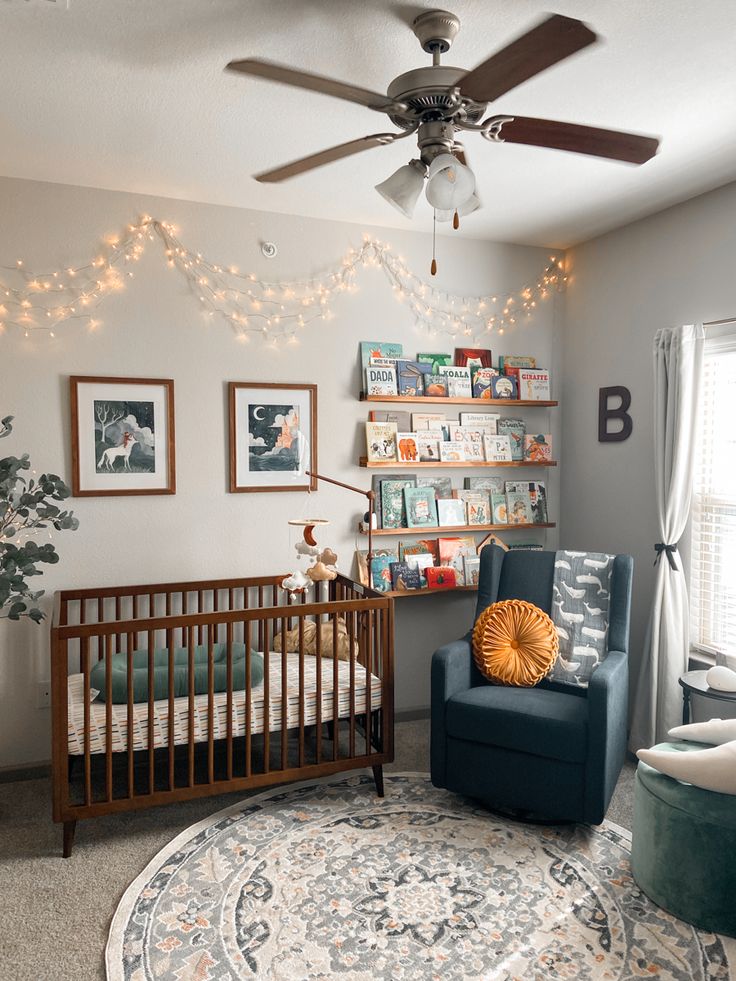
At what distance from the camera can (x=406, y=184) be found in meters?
2.01

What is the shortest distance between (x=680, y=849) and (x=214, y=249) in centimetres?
306

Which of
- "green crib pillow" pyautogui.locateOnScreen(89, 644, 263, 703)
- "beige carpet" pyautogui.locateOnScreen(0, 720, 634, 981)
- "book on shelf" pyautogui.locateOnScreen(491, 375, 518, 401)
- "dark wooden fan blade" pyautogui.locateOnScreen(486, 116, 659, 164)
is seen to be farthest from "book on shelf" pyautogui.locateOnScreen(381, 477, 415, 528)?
"dark wooden fan blade" pyautogui.locateOnScreen(486, 116, 659, 164)

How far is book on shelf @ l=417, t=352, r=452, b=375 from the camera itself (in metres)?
3.87

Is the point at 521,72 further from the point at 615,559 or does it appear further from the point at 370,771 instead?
the point at 370,771

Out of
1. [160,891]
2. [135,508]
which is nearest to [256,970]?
[160,891]

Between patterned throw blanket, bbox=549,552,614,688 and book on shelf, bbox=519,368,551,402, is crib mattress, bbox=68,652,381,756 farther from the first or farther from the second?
book on shelf, bbox=519,368,551,402

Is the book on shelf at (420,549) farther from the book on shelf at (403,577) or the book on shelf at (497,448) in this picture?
the book on shelf at (497,448)

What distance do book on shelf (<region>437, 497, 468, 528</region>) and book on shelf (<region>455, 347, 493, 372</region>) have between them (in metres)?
0.74

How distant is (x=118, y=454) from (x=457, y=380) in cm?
180

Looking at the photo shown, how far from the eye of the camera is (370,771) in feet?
10.5

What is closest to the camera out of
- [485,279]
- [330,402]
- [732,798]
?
[732,798]

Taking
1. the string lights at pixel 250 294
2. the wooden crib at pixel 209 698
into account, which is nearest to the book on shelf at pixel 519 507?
the string lights at pixel 250 294

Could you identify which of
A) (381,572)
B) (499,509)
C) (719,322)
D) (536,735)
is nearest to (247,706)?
(536,735)

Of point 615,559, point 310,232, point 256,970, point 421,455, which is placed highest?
point 310,232
